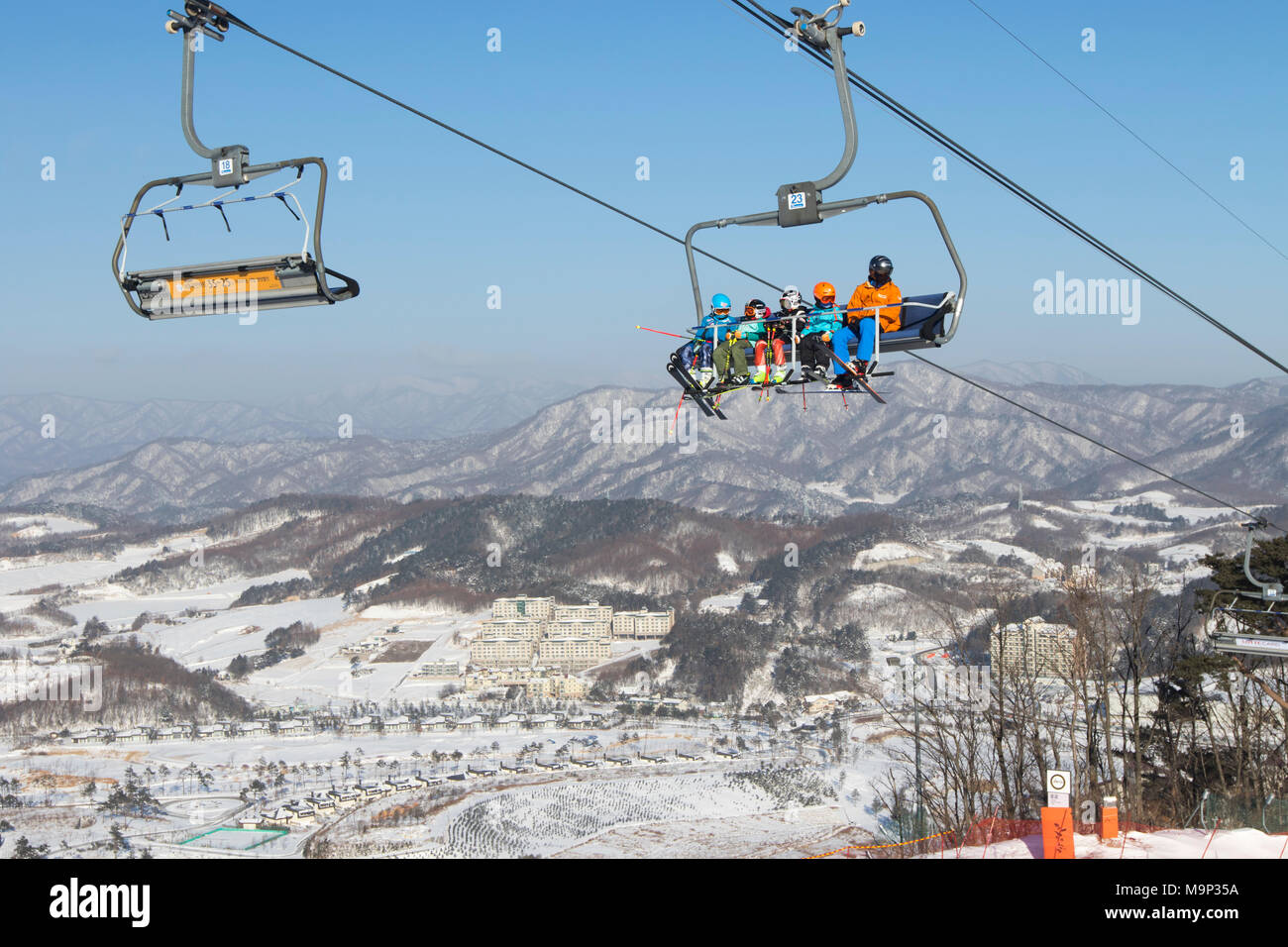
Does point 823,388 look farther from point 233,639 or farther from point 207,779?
point 233,639

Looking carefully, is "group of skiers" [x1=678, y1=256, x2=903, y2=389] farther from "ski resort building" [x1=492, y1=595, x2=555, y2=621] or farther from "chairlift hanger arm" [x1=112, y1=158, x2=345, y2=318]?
"ski resort building" [x1=492, y1=595, x2=555, y2=621]

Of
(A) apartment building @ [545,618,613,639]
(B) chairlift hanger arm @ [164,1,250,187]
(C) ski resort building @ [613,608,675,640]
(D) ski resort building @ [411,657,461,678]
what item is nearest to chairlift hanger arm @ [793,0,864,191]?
(B) chairlift hanger arm @ [164,1,250,187]

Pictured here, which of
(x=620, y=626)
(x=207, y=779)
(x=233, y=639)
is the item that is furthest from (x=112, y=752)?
(x=620, y=626)

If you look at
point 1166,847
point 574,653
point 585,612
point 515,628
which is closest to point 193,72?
point 1166,847

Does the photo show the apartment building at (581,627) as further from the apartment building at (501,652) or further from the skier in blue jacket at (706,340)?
the skier in blue jacket at (706,340)
